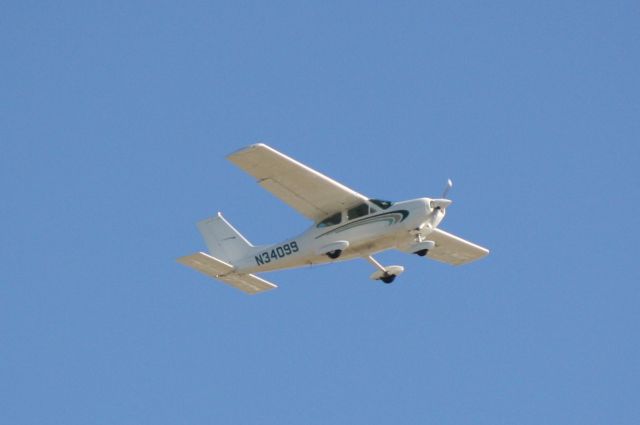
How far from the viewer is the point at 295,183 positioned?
26469 mm

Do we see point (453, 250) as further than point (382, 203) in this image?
Yes

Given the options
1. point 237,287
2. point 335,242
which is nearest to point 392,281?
point 335,242

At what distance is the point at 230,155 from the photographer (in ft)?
83.3

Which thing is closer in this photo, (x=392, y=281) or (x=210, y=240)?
(x=392, y=281)

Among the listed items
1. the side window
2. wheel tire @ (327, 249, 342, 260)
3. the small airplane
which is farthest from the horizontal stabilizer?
the side window

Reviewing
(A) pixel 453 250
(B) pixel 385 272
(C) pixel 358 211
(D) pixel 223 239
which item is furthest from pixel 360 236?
(D) pixel 223 239

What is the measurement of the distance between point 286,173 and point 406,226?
2.85 meters

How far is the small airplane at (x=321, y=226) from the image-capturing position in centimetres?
2609

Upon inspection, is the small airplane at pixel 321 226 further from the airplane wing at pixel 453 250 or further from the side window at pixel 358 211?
the airplane wing at pixel 453 250

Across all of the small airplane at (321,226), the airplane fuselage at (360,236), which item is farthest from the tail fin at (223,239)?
the airplane fuselage at (360,236)

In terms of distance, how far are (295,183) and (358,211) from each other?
1577 millimetres

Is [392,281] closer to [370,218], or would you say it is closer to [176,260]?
[370,218]

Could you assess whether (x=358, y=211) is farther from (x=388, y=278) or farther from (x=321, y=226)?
(x=388, y=278)

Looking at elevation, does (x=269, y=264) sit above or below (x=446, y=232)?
below
